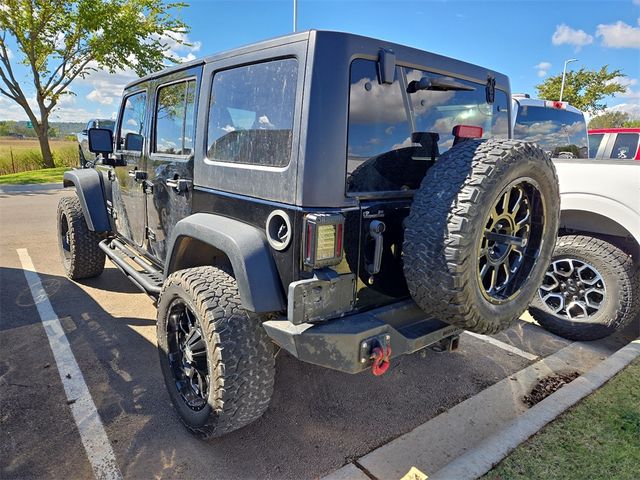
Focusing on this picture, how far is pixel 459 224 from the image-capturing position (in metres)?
1.84

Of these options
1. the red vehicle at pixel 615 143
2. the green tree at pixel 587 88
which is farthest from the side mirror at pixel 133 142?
the green tree at pixel 587 88

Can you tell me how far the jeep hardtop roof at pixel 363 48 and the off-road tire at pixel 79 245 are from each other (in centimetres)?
Result: 244

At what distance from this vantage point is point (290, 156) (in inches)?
77.4

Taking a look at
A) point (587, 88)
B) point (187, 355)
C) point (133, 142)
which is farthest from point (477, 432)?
point (587, 88)

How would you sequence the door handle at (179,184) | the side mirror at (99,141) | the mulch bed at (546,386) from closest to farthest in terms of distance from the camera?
the door handle at (179,184) → the mulch bed at (546,386) → the side mirror at (99,141)

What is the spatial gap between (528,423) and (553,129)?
567cm

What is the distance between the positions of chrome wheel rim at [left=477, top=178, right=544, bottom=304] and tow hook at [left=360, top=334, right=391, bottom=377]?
0.55 metres

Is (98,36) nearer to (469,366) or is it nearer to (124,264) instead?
(124,264)

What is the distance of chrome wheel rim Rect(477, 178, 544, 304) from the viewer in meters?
2.11

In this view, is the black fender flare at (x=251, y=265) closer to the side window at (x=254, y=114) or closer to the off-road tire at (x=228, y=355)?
the off-road tire at (x=228, y=355)

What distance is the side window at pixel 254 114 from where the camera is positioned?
79.7 inches

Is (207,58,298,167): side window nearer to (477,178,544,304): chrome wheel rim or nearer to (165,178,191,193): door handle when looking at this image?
(165,178,191,193): door handle

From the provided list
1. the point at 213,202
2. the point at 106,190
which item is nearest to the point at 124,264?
the point at 106,190

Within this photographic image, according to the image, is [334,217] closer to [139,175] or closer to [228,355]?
[228,355]
